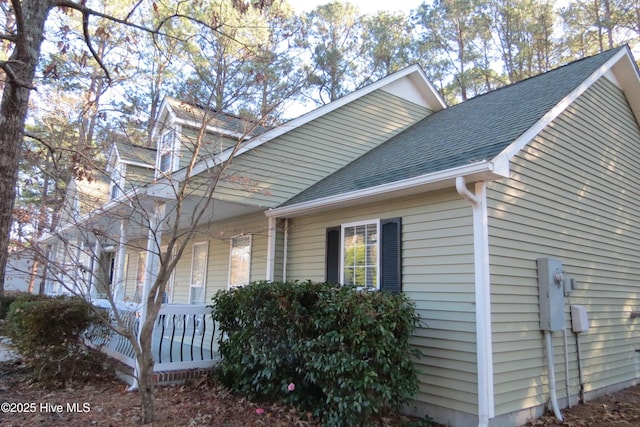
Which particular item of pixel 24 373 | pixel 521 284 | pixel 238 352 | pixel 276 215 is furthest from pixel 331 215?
pixel 24 373

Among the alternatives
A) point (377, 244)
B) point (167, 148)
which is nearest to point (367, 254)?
point (377, 244)

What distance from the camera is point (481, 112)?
8625 millimetres

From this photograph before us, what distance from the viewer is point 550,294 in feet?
19.1

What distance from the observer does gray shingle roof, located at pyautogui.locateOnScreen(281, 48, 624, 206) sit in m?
6.14

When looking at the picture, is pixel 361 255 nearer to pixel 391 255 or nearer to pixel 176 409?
pixel 391 255

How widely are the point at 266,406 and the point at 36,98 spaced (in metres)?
5.90

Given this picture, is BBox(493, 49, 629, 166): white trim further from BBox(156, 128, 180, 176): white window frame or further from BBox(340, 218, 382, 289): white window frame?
BBox(156, 128, 180, 176): white window frame

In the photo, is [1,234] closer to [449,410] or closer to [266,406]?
[266,406]

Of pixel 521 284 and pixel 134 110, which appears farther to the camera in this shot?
pixel 134 110

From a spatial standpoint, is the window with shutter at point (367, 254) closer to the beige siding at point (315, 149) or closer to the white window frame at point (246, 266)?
the beige siding at point (315, 149)

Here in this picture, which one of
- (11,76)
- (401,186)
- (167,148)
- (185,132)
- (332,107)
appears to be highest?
(332,107)

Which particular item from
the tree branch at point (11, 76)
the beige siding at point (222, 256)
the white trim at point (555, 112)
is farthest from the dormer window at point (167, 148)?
the white trim at point (555, 112)

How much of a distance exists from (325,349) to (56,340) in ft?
15.8

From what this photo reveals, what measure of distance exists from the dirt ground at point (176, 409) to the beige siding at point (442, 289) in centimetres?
61
